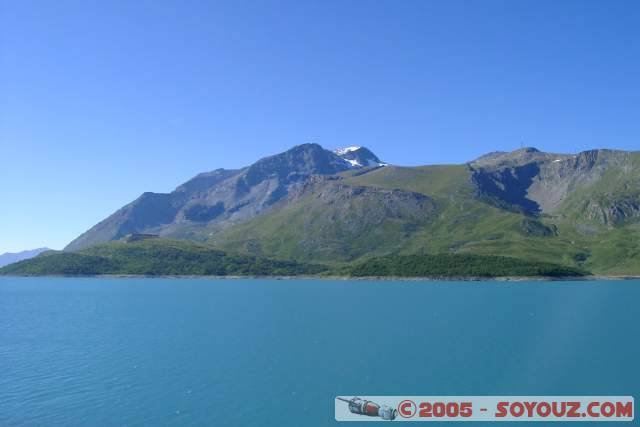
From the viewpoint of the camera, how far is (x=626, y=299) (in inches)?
5856

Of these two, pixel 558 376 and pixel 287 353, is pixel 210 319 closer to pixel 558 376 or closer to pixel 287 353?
pixel 287 353

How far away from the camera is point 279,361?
6266 centimetres

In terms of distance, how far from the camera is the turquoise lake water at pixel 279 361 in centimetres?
4569

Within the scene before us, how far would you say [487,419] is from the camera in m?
41.8

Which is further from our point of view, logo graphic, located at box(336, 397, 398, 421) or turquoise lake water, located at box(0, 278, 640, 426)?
turquoise lake water, located at box(0, 278, 640, 426)

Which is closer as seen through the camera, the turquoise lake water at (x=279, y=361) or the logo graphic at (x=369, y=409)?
the logo graphic at (x=369, y=409)

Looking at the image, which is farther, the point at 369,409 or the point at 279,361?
the point at 279,361

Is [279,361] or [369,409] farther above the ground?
[279,361]

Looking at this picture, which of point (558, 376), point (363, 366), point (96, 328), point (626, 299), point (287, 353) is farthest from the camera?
point (626, 299)

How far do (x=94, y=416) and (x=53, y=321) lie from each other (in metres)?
65.2

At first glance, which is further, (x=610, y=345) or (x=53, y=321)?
(x=53, y=321)

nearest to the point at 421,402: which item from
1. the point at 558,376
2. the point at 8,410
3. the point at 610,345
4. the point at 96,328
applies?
the point at 558,376

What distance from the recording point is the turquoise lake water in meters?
45.7

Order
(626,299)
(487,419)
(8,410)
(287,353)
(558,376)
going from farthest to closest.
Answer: (626,299), (287,353), (558,376), (8,410), (487,419)
